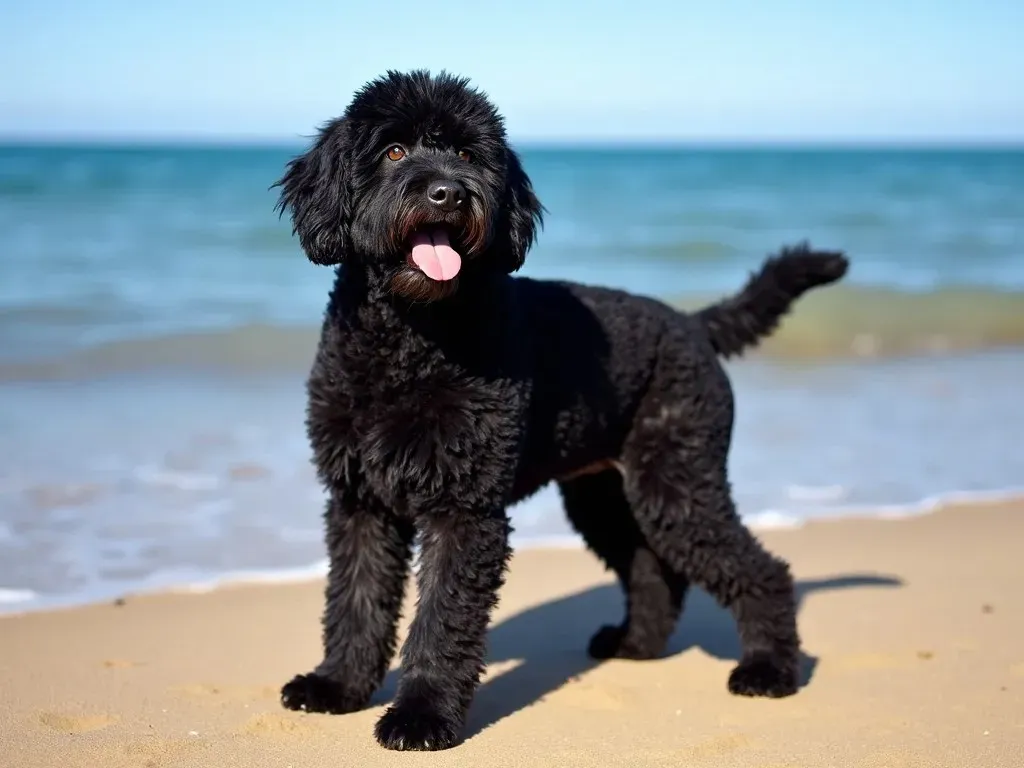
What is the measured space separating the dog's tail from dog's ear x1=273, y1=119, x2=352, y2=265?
199cm

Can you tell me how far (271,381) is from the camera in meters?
10.6

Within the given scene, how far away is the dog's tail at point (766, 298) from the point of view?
5562mm

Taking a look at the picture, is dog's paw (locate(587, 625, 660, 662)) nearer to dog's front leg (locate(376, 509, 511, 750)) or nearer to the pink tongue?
dog's front leg (locate(376, 509, 511, 750))

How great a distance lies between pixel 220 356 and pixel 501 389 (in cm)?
797

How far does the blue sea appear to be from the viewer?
688 centimetres

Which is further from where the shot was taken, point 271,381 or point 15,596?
point 271,381

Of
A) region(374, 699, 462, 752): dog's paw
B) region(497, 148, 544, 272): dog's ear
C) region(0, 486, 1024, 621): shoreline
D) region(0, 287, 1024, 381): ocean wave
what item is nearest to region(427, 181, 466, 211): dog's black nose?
region(497, 148, 544, 272): dog's ear

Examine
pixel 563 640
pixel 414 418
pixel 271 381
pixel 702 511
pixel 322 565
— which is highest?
pixel 271 381

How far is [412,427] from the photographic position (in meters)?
4.22

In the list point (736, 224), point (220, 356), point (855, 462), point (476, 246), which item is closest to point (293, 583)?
point (476, 246)

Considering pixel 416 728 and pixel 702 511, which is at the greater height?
pixel 702 511

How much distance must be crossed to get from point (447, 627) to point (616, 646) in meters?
1.51

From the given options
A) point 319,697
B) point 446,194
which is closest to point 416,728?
point 319,697

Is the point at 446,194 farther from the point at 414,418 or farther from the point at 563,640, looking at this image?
the point at 563,640
